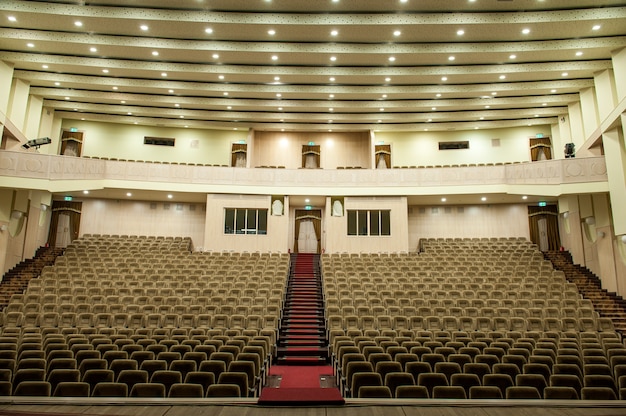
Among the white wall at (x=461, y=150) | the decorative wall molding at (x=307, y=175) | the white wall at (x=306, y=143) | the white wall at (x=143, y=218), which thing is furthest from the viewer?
the white wall at (x=306, y=143)

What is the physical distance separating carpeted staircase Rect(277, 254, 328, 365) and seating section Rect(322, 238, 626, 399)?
481 millimetres

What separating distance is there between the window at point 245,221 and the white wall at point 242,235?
5.8 inches

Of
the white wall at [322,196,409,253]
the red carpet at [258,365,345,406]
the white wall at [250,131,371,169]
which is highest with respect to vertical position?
the white wall at [250,131,371,169]

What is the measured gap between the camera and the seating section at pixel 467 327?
466cm

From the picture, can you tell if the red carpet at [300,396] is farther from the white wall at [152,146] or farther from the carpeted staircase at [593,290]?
the white wall at [152,146]

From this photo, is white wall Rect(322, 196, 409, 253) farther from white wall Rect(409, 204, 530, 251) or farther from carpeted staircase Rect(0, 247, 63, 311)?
carpeted staircase Rect(0, 247, 63, 311)

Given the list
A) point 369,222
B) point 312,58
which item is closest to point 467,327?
point 369,222

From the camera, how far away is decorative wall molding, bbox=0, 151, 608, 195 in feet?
42.8

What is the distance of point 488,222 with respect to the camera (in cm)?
1664

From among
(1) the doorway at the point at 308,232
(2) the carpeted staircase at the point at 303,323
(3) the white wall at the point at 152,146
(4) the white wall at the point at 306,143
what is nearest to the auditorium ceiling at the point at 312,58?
(3) the white wall at the point at 152,146

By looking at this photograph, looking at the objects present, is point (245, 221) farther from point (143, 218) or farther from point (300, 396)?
point (300, 396)

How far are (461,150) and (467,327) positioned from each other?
450 inches

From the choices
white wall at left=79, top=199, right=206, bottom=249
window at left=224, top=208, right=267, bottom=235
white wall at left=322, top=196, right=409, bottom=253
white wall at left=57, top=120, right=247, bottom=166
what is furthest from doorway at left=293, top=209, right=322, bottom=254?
white wall at left=57, top=120, right=247, bottom=166

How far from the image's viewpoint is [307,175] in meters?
16.0
